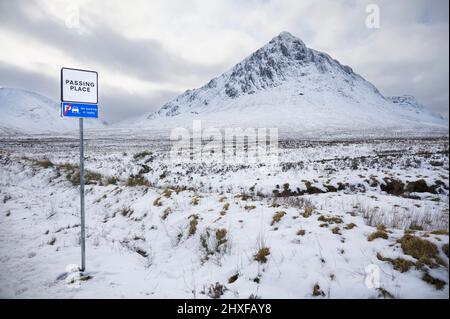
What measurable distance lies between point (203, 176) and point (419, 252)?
12.0 m

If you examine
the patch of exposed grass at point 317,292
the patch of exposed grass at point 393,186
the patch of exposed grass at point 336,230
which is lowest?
the patch of exposed grass at point 317,292

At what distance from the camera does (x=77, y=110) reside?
14.4ft

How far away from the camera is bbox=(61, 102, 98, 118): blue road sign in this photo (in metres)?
4.29

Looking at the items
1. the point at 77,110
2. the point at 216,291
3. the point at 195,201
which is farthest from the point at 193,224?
the point at 77,110

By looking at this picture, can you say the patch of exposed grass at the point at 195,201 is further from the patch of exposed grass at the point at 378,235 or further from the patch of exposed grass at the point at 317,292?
→ the patch of exposed grass at the point at 378,235

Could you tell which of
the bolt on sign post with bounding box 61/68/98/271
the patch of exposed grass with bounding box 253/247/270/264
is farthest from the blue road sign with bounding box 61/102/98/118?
the patch of exposed grass with bounding box 253/247/270/264

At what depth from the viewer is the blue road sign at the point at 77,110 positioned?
14.1 feet

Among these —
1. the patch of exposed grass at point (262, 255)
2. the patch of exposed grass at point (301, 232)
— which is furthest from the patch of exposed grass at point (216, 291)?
the patch of exposed grass at point (301, 232)

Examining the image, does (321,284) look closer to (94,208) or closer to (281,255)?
(281,255)

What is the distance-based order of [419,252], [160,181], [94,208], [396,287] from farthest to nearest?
[160,181] → [94,208] → [419,252] → [396,287]

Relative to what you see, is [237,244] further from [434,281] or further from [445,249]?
[445,249]

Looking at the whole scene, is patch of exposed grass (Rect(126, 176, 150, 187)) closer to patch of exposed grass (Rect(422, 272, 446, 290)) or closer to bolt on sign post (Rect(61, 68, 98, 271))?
bolt on sign post (Rect(61, 68, 98, 271))

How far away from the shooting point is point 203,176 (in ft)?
A: 48.8
